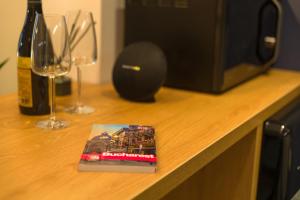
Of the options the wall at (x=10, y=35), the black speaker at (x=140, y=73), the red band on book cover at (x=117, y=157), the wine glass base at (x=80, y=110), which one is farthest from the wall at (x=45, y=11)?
the red band on book cover at (x=117, y=157)

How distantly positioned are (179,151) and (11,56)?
2.78 ft

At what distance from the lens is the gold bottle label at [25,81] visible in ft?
3.34

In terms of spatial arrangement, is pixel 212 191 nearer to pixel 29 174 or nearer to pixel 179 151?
pixel 179 151

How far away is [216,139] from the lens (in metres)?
0.91

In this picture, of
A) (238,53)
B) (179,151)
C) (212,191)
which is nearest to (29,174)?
(179,151)

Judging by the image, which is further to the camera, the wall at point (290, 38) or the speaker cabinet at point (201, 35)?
the wall at point (290, 38)

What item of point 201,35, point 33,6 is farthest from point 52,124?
point 201,35

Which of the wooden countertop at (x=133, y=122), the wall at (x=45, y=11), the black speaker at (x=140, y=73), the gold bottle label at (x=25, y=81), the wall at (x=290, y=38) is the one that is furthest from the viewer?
Answer: the wall at (x=290, y=38)

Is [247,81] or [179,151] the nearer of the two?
[179,151]

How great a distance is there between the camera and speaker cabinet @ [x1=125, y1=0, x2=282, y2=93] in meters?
1.23

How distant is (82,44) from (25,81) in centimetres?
17

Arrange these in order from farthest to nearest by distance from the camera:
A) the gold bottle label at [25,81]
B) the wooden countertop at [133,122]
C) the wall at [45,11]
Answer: the wall at [45,11] → the gold bottle label at [25,81] → the wooden countertop at [133,122]

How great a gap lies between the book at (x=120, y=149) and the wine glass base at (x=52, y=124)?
0.07 metres

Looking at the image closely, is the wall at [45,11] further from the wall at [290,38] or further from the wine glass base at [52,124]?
the wall at [290,38]
